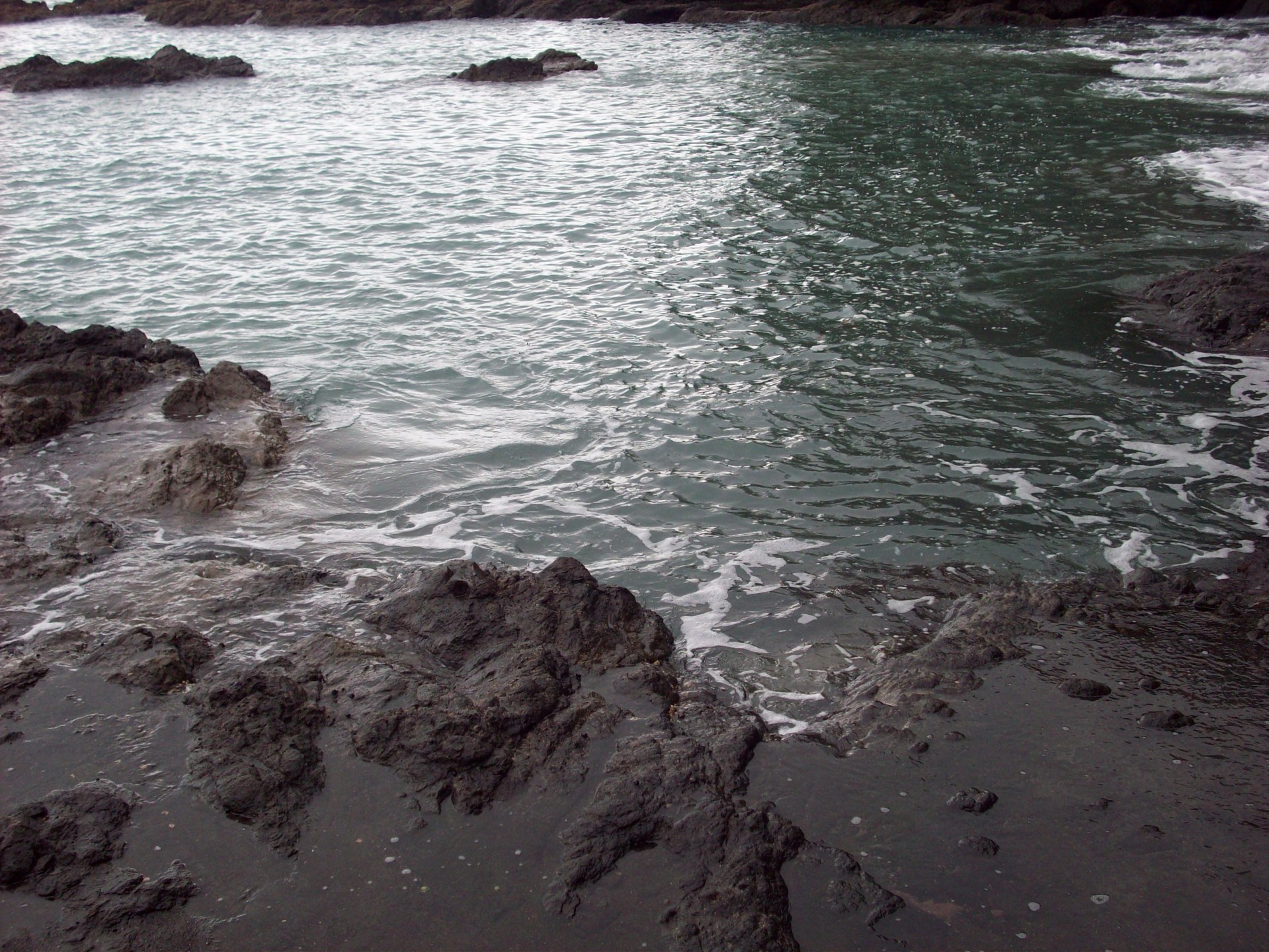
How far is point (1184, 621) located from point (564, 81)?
85.4 ft

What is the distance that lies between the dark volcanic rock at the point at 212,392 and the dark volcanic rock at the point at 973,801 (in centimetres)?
735

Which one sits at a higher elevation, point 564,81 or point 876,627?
point 564,81

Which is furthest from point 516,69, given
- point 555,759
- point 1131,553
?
point 555,759

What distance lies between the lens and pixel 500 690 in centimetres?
477

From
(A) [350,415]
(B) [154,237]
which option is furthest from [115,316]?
(A) [350,415]

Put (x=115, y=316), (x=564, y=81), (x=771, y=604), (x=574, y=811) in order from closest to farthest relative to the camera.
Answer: (x=574, y=811) < (x=771, y=604) < (x=115, y=316) < (x=564, y=81)

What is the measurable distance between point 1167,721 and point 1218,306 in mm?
6592

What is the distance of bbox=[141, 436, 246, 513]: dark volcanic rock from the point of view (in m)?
6.94

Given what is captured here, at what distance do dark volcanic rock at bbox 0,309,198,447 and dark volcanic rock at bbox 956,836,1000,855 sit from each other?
8.15 meters

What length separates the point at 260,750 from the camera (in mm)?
4395

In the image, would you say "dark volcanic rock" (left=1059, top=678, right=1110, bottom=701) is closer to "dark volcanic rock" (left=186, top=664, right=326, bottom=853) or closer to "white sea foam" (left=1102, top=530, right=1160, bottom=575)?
"white sea foam" (left=1102, top=530, right=1160, bottom=575)

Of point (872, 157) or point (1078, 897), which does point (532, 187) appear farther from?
point (1078, 897)

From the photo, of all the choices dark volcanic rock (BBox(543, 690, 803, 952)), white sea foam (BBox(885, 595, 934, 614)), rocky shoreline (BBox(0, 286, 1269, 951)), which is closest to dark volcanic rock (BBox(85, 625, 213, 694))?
rocky shoreline (BBox(0, 286, 1269, 951))

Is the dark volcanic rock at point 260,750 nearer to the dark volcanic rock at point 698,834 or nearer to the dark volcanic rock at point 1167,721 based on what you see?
the dark volcanic rock at point 698,834
